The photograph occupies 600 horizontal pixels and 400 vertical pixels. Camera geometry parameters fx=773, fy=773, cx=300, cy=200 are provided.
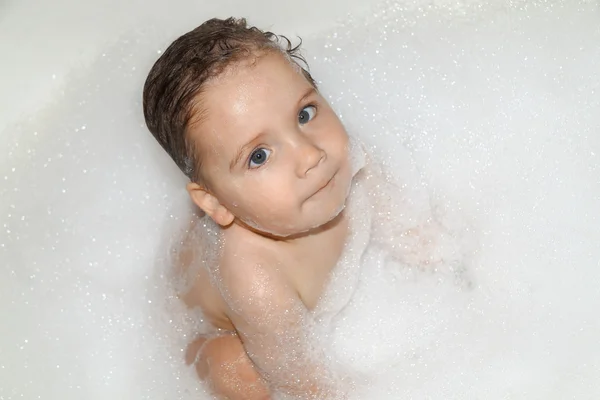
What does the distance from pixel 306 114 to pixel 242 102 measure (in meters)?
0.10

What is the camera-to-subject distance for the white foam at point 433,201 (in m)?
1.24

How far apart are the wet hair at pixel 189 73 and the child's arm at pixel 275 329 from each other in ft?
0.59

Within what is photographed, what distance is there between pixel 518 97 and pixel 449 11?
20 centimetres

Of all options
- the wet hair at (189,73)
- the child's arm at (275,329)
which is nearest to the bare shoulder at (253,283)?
the child's arm at (275,329)

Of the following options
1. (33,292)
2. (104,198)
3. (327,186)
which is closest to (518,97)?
(327,186)

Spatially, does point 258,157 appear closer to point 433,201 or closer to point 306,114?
point 306,114

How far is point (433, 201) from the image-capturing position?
1.33 m

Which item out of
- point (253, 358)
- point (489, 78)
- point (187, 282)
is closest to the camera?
point (253, 358)

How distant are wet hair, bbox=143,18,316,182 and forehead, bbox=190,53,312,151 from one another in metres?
0.01

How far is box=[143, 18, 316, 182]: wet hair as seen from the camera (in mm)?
958

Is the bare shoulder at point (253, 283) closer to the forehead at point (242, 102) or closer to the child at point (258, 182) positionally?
the child at point (258, 182)

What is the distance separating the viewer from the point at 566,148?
4.35 ft

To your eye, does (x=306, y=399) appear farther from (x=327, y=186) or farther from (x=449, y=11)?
(x=449, y=11)

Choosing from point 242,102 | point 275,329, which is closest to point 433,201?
point 275,329
